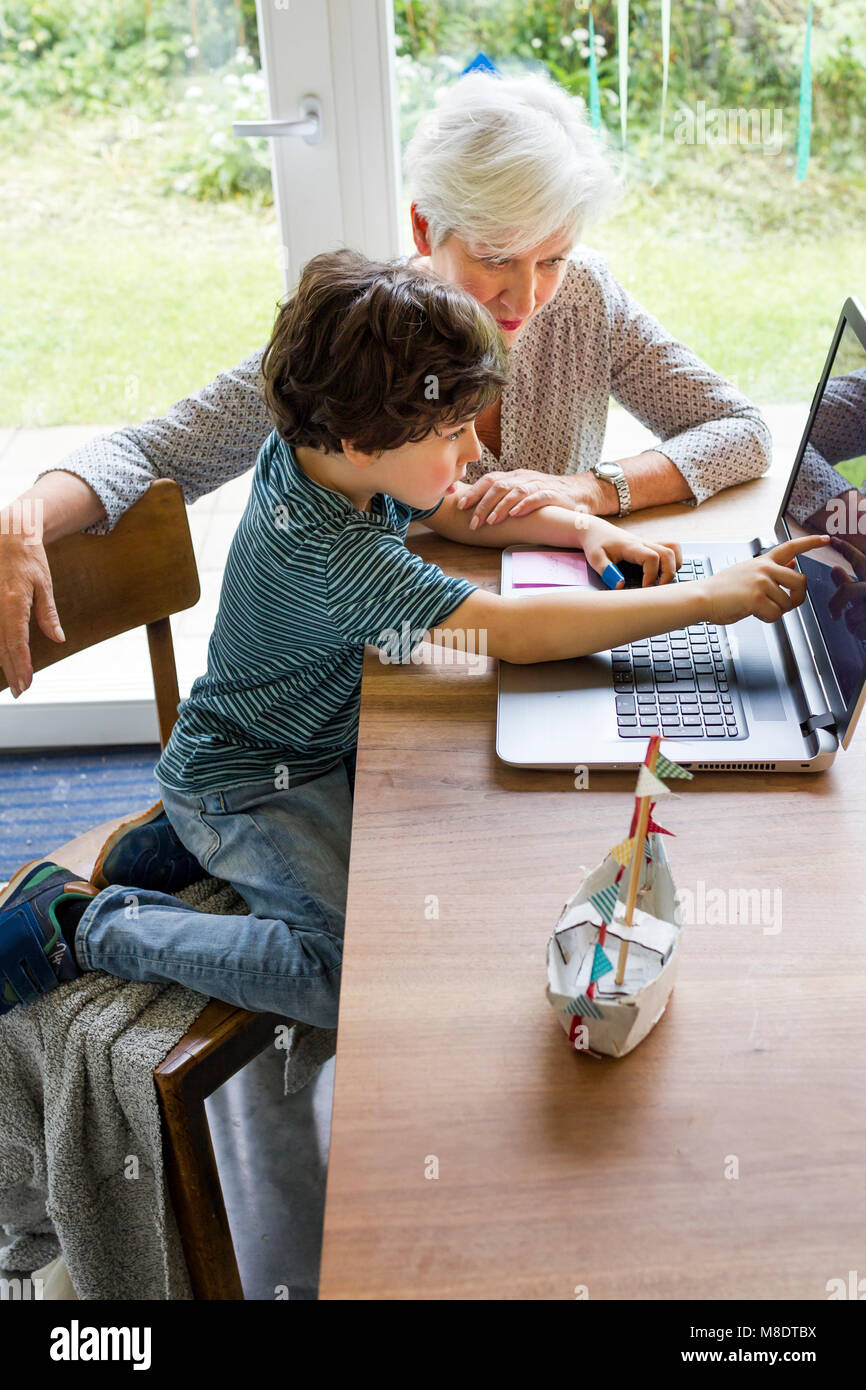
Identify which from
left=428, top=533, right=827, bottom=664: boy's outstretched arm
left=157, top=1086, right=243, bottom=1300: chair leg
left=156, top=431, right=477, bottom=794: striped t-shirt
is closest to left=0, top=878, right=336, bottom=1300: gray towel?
left=157, top=1086, right=243, bottom=1300: chair leg

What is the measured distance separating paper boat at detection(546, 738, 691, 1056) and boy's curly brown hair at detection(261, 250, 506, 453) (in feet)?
1.61

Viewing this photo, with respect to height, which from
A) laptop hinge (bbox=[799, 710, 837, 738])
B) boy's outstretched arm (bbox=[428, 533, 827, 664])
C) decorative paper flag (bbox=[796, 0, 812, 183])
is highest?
decorative paper flag (bbox=[796, 0, 812, 183])

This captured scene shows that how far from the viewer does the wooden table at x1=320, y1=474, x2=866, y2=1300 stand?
0.66 metres

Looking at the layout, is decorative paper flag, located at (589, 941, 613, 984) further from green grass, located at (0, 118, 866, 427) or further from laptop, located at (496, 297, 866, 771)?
green grass, located at (0, 118, 866, 427)

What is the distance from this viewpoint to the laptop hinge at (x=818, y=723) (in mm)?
1011

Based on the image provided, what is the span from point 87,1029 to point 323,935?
246mm

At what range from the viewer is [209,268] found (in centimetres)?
201

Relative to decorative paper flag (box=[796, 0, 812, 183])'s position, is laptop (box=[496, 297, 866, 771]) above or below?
below

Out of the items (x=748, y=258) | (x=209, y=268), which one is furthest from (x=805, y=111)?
(x=209, y=268)

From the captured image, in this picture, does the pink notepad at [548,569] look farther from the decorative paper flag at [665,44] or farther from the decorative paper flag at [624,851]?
the decorative paper flag at [665,44]

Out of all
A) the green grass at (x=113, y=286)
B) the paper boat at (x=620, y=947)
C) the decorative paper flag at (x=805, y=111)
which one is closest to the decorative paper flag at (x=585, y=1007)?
the paper boat at (x=620, y=947)

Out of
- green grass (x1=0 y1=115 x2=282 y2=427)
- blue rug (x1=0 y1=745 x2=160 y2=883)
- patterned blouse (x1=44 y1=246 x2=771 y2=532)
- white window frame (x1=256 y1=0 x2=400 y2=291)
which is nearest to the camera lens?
patterned blouse (x1=44 y1=246 x2=771 y2=532)

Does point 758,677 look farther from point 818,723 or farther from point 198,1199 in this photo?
point 198,1199

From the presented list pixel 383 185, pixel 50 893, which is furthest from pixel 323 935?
pixel 383 185
